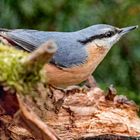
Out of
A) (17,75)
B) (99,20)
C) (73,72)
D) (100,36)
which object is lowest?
(17,75)

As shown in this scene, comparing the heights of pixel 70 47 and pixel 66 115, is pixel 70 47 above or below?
above

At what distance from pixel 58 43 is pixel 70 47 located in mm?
120

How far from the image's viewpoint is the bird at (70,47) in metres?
3.27

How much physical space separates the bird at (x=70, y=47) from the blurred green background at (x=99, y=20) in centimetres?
48

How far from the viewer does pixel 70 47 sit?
3396 millimetres

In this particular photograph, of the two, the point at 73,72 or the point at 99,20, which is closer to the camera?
the point at 73,72

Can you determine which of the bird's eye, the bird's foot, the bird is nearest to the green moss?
the bird

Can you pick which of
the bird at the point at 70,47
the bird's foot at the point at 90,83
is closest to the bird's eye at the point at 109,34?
the bird at the point at 70,47

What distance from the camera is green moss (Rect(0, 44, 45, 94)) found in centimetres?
225

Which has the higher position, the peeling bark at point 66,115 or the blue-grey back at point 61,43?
the blue-grey back at point 61,43

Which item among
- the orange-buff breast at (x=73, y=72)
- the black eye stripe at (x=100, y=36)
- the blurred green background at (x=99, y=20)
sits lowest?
the orange-buff breast at (x=73, y=72)

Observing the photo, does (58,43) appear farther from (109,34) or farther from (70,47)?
(109,34)

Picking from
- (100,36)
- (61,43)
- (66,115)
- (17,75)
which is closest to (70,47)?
(61,43)

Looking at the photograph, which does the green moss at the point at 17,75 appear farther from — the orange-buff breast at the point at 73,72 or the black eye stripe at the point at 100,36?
the black eye stripe at the point at 100,36
